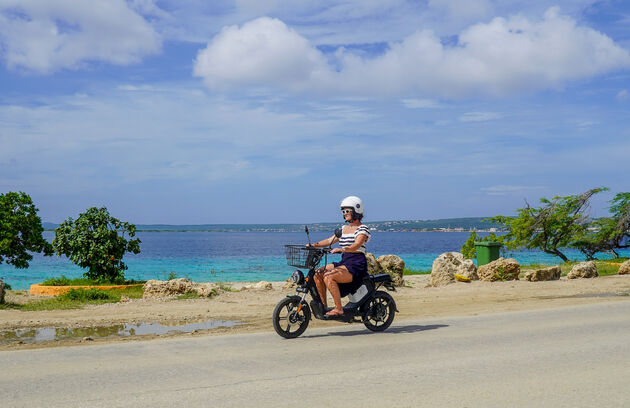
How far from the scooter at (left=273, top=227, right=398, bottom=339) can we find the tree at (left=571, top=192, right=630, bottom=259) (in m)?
24.5

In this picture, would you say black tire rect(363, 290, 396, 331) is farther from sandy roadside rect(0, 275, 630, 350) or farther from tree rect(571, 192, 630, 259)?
tree rect(571, 192, 630, 259)

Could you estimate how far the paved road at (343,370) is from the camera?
6133 millimetres

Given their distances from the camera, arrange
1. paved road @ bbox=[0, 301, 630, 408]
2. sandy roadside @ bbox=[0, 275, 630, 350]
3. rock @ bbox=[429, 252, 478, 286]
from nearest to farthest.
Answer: paved road @ bbox=[0, 301, 630, 408] < sandy roadside @ bbox=[0, 275, 630, 350] < rock @ bbox=[429, 252, 478, 286]

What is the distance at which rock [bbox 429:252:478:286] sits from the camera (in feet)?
66.6

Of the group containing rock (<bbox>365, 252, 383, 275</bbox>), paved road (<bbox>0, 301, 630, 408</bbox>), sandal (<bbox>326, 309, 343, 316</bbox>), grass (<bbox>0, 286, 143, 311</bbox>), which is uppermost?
rock (<bbox>365, 252, 383, 275</bbox>)

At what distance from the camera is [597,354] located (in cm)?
832

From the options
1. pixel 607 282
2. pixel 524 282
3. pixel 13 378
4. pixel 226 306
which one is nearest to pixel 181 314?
pixel 226 306

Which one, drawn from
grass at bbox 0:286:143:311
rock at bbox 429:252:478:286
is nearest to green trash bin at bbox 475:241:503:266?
rock at bbox 429:252:478:286

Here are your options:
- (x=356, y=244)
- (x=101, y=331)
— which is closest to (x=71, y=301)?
(x=101, y=331)

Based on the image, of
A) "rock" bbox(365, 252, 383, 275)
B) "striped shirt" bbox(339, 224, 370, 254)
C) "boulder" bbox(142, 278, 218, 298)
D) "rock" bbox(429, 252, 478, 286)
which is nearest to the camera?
"striped shirt" bbox(339, 224, 370, 254)

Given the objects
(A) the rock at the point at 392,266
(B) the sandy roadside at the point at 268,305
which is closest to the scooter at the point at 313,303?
(B) the sandy roadside at the point at 268,305

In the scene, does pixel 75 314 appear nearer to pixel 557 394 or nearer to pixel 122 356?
pixel 122 356

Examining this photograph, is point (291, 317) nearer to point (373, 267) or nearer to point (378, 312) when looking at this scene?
point (378, 312)

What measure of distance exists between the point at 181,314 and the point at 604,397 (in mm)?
9382
